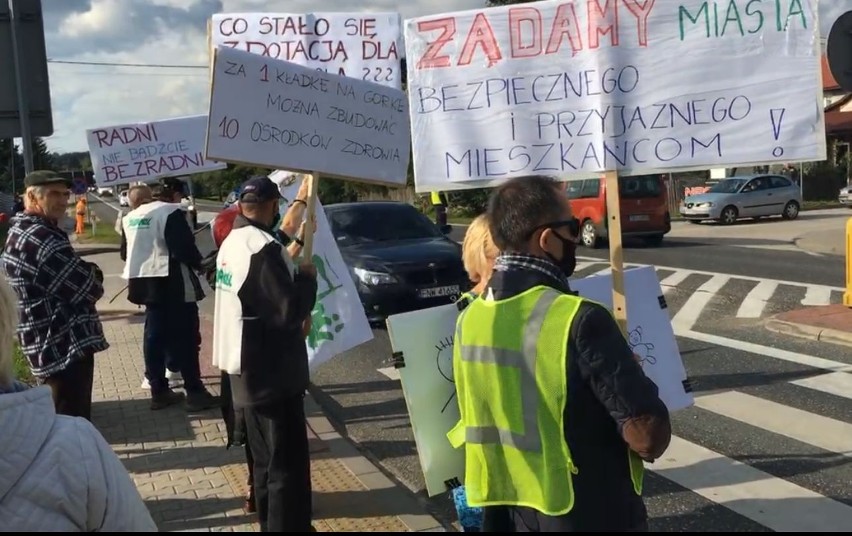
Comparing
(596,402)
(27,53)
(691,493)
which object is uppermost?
(27,53)

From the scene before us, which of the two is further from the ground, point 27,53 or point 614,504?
Answer: point 27,53

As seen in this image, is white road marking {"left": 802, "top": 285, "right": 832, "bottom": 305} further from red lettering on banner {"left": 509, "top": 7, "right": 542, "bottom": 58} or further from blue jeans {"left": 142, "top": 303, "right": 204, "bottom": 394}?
red lettering on banner {"left": 509, "top": 7, "right": 542, "bottom": 58}

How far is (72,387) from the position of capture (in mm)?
4406

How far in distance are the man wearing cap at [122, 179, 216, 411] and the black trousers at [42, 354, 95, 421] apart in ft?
7.08

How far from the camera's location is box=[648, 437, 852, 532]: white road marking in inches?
170

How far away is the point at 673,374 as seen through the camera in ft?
13.3

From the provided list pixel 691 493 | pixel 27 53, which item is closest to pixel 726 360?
pixel 691 493

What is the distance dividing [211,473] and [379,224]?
6.63 m

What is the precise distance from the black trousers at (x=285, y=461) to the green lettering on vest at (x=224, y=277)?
0.58m

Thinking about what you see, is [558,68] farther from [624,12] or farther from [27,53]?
[27,53]

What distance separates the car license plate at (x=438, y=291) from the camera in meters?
10.2

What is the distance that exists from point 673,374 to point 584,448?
2.00 meters

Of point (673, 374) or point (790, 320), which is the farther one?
point (790, 320)

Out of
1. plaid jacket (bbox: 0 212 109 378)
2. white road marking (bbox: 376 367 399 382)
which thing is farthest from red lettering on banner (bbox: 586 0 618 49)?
white road marking (bbox: 376 367 399 382)
